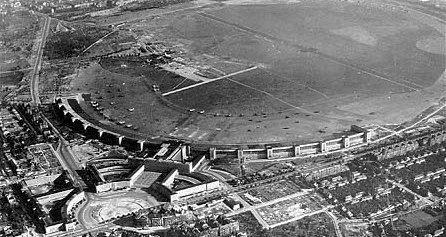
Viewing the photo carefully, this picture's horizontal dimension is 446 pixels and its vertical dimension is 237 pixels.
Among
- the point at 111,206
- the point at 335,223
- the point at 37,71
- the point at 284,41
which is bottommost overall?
the point at 37,71

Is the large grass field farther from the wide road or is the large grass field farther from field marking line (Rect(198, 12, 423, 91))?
the wide road

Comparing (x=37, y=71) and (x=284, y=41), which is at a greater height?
(x=284, y=41)

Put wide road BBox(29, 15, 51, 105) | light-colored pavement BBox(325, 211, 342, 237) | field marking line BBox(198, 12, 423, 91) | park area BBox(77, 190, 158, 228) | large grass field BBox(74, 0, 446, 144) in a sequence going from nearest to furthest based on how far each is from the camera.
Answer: light-colored pavement BBox(325, 211, 342, 237)
park area BBox(77, 190, 158, 228)
large grass field BBox(74, 0, 446, 144)
wide road BBox(29, 15, 51, 105)
field marking line BBox(198, 12, 423, 91)

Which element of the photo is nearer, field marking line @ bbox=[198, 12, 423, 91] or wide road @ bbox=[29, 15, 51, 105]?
wide road @ bbox=[29, 15, 51, 105]

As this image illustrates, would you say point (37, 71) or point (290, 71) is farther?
point (37, 71)

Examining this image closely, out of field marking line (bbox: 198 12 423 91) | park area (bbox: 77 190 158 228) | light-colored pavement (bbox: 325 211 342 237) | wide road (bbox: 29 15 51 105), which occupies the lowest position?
wide road (bbox: 29 15 51 105)

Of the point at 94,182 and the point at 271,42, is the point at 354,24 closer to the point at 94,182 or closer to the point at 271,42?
the point at 271,42

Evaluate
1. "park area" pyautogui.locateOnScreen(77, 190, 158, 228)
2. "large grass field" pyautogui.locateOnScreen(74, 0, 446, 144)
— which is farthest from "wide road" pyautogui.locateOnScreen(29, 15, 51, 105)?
"park area" pyautogui.locateOnScreen(77, 190, 158, 228)

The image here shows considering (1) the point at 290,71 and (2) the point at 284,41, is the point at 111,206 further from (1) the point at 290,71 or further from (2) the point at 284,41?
(2) the point at 284,41

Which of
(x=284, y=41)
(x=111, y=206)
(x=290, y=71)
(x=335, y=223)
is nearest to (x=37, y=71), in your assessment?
(x=290, y=71)
